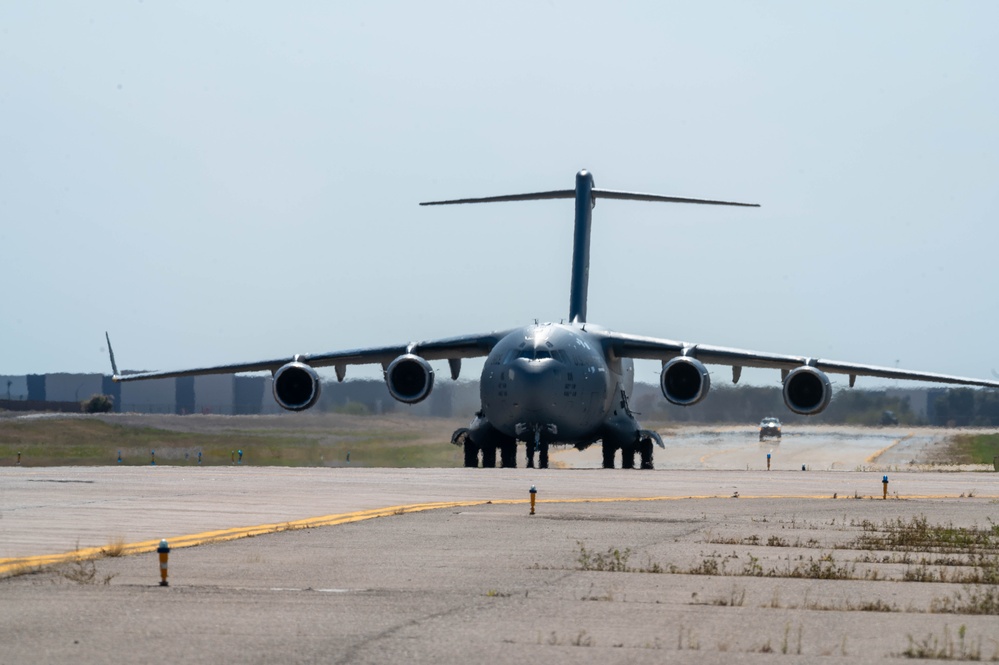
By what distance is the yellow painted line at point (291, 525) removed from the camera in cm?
1282

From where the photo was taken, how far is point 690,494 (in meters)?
24.4

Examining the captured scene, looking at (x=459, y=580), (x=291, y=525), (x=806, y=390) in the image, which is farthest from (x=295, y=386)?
(x=459, y=580)

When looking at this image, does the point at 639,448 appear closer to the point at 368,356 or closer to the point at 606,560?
the point at 368,356

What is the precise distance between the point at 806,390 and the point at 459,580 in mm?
24965

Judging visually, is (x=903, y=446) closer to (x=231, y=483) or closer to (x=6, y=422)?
(x=6, y=422)

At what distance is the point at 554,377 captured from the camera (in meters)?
35.3

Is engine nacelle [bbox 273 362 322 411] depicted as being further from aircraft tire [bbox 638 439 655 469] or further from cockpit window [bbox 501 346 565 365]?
aircraft tire [bbox 638 439 655 469]

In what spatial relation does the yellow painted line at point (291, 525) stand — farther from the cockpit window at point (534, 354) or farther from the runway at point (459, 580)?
the cockpit window at point (534, 354)

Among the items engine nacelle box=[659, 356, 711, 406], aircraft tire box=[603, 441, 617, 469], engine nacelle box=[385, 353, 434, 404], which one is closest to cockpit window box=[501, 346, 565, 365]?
engine nacelle box=[385, 353, 434, 404]

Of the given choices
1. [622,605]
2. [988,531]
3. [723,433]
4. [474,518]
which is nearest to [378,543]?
[474,518]

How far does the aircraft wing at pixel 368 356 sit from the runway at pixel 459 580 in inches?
596

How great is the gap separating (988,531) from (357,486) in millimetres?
10770

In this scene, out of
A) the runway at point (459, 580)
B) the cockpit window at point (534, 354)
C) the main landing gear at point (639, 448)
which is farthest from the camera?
the main landing gear at point (639, 448)

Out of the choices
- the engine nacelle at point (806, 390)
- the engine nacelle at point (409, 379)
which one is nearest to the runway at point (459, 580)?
the engine nacelle at point (806, 390)
